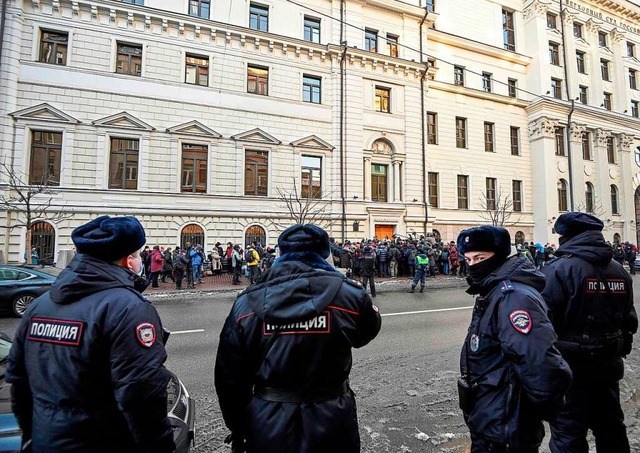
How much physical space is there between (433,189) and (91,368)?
27.4 metres

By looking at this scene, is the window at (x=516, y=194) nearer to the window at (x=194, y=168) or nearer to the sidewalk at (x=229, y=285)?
the sidewalk at (x=229, y=285)

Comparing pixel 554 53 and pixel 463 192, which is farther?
pixel 554 53

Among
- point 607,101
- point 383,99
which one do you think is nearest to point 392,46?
point 383,99

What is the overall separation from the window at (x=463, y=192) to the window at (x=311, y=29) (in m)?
14.5

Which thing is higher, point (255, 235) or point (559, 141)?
point (559, 141)

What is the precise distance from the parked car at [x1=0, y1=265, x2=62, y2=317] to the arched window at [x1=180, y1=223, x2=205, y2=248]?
9505mm

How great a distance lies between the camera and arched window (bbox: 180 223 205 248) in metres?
19.8

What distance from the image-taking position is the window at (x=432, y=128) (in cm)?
2747

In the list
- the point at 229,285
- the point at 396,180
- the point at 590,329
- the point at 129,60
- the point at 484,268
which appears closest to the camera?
the point at 484,268

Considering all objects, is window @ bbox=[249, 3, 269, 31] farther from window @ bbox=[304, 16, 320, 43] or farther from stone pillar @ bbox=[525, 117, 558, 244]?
stone pillar @ bbox=[525, 117, 558, 244]

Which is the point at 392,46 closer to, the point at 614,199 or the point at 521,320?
the point at 614,199

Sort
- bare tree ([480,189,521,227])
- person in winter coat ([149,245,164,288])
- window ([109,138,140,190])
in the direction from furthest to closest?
bare tree ([480,189,521,227]), window ([109,138,140,190]), person in winter coat ([149,245,164,288])

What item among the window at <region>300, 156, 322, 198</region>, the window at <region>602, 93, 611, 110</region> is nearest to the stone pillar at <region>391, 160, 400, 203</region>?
the window at <region>300, 156, 322, 198</region>

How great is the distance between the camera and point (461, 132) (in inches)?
1138
